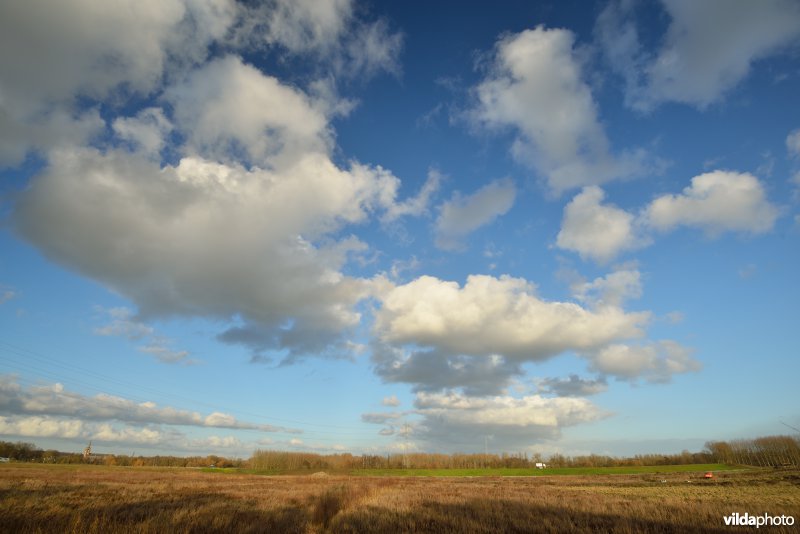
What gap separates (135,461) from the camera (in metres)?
170

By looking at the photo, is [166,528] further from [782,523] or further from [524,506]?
[782,523]

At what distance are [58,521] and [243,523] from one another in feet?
22.2

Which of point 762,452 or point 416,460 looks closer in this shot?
point 762,452

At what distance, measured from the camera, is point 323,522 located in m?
20.4

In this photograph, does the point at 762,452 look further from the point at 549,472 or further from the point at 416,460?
the point at 416,460

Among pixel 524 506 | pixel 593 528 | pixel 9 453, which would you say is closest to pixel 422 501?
pixel 524 506

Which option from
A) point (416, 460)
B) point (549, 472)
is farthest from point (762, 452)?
point (416, 460)

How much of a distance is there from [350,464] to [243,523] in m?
178

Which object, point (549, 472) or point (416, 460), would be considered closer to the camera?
point (549, 472)

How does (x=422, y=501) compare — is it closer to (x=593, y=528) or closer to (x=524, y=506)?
(x=524, y=506)

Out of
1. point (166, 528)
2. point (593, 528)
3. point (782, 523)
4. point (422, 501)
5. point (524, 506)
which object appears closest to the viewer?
point (166, 528)

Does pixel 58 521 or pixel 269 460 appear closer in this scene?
pixel 58 521

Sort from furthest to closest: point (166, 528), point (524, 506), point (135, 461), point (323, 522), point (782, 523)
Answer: point (135, 461) < point (524, 506) < point (323, 522) < point (782, 523) < point (166, 528)

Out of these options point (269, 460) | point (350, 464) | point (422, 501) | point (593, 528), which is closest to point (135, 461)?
point (269, 460)
